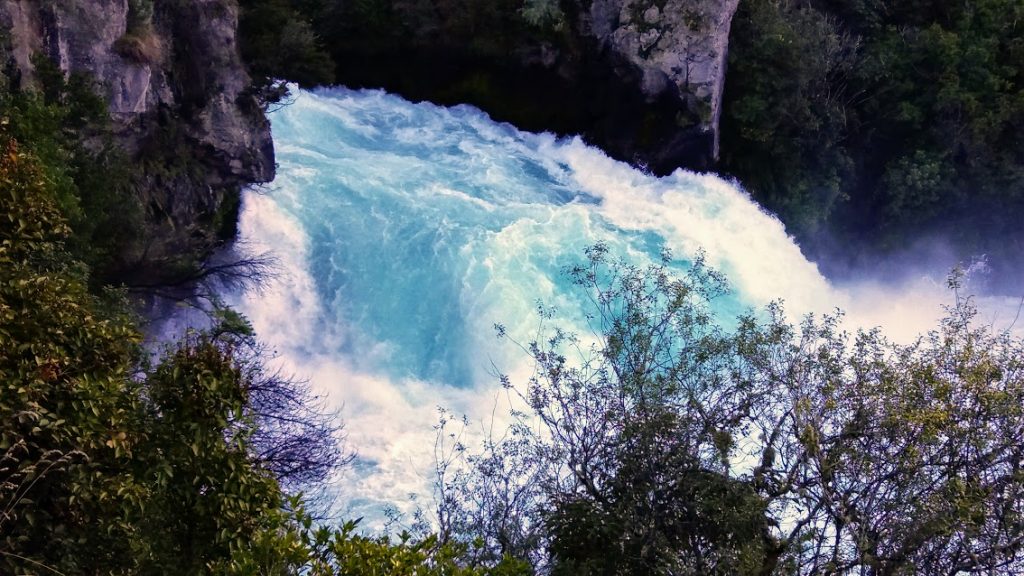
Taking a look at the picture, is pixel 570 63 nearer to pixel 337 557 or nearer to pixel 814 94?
pixel 814 94

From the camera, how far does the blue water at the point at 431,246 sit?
1560 centimetres

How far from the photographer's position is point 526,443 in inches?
406

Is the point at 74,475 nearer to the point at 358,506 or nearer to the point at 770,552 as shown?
the point at 770,552

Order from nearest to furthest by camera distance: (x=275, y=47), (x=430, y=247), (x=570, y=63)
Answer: (x=430, y=247), (x=275, y=47), (x=570, y=63)

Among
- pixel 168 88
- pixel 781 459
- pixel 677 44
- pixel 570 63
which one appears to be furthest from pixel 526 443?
pixel 570 63

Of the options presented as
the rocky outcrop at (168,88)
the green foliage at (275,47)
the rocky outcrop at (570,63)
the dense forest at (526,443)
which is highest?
the rocky outcrop at (570,63)

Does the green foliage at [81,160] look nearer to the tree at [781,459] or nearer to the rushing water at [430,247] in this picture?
the rushing water at [430,247]

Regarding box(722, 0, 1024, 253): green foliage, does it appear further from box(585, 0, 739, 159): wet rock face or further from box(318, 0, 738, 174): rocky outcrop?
box(318, 0, 738, 174): rocky outcrop

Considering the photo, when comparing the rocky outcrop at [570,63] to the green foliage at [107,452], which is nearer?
the green foliage at [107,452]

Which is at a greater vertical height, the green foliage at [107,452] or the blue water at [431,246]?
the blue water at [431,246]

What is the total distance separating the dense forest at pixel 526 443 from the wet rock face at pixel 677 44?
9950mm

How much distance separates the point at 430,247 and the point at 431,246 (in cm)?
4

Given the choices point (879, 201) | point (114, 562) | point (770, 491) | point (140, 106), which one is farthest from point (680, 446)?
point (879, 201)

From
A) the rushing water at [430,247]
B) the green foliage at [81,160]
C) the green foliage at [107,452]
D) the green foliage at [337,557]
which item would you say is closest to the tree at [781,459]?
the green foliage at [337,557]
